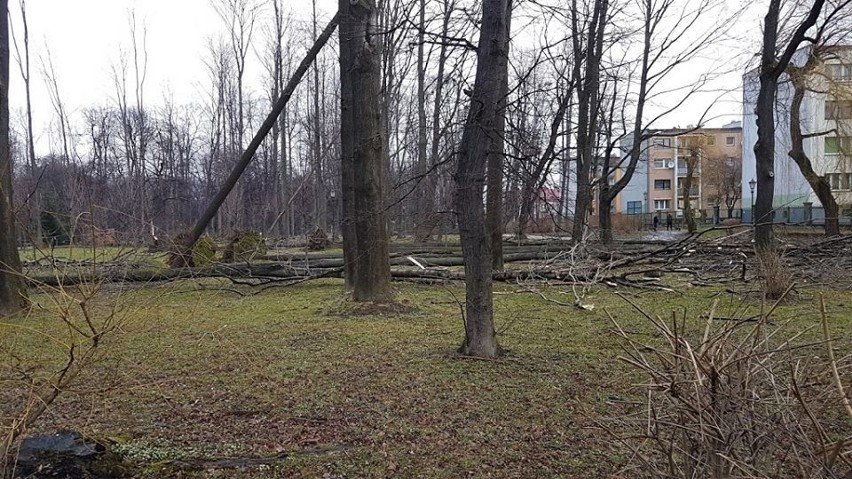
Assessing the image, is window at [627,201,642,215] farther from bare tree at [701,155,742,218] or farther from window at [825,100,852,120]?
window at [825,100,852,120]

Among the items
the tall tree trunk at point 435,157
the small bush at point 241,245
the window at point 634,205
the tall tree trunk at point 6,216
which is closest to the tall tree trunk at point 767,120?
the tall tree trunk at point 435,157

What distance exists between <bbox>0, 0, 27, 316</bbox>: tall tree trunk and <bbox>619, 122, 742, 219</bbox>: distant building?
5290 centimetres

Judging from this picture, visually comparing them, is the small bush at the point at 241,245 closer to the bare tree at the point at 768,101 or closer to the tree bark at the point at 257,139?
the tree bark at the point at 257,139

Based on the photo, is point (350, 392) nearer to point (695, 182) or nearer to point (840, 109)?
point (840, 109)

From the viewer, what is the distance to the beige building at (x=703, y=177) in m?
54.2

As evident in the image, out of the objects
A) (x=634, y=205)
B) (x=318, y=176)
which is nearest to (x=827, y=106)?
(x=318, y=176)

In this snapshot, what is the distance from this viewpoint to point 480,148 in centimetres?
471

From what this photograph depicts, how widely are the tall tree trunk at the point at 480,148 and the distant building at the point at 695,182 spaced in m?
52.2

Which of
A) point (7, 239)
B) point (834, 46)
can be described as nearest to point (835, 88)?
point (834, 46)

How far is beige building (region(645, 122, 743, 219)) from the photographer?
178ft

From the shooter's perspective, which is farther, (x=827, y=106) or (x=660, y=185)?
(x=660, y=185)

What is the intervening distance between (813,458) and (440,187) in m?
10.3

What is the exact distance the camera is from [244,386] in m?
4.60

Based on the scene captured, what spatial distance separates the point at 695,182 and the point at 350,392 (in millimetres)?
63602
